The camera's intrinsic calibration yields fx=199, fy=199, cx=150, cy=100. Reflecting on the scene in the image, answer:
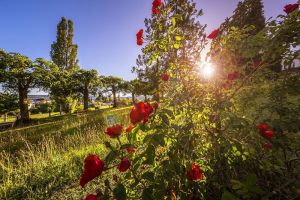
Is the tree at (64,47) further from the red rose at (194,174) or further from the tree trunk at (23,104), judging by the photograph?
the red rose at (194,174)

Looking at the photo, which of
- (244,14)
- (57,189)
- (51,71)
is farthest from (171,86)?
(51,71)

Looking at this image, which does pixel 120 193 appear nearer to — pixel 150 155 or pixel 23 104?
pixel 150 155

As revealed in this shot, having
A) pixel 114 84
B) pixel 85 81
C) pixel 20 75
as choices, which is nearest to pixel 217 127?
pixel 20 75

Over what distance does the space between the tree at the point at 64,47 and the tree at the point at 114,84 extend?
6329 mm

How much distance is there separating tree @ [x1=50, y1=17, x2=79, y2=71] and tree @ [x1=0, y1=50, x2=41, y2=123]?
21.7ft

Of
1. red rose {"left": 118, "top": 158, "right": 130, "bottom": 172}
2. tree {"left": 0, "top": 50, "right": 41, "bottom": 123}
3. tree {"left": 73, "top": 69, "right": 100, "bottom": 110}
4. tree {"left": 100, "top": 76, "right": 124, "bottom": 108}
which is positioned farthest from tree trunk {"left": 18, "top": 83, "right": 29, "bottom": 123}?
red rose {"left": 118, "top": 158, "right": 130, "bottom": 172}

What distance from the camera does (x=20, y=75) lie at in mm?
16500

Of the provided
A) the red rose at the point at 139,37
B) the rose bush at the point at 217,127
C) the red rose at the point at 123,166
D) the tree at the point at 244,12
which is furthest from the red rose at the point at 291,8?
the red rose at the point at 123,166

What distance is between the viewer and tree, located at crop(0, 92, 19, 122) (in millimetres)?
15948

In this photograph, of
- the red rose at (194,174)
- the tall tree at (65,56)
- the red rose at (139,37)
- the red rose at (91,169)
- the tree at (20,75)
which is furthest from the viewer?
the tall tree at (65,56)

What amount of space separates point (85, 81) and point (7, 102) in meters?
9.19

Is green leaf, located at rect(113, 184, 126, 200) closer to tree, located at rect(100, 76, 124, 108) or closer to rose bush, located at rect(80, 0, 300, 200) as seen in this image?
rose bush, located at rect(80, 0, 300, 200)

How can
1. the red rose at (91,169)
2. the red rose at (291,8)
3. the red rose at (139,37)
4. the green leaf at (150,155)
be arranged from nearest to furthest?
the red rose at (91,169) < the green leaf at (150,155) < the red rose at (291,8) < the red rose at (139,37)

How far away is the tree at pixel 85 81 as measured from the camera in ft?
77.8
